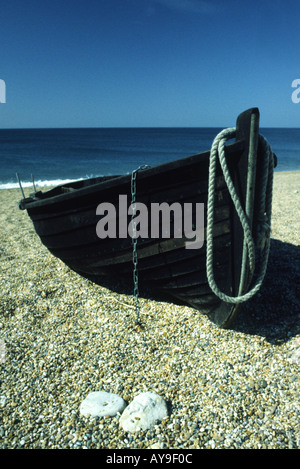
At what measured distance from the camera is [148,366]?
2703 millimetres

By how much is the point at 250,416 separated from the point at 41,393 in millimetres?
1678

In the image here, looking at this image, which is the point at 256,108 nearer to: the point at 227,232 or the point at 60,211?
the point at 227,232

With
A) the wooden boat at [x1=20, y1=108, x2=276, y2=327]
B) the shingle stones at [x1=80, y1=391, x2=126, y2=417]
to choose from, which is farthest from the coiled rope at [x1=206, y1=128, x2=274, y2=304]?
the shingle stones at [x1=80, y1=391, x2=126, y2=417]

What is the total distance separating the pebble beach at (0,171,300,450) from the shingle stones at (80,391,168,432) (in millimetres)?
45

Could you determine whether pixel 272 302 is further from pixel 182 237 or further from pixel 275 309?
pixel 182 237

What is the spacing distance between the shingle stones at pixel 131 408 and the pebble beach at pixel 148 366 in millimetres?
45

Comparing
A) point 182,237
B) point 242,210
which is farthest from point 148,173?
point 242,210

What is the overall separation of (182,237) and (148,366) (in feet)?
4.03

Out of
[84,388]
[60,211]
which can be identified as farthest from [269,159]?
[84,388]

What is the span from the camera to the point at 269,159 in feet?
7.95

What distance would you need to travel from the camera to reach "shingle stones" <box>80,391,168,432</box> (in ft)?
6.97

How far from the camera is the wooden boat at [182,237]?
2.43 m

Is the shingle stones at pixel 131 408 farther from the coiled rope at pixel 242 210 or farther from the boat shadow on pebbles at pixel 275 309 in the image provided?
the boat shadow on pebbles at pixel 275 309

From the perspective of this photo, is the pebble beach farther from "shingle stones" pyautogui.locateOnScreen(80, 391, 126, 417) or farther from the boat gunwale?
the boat gunwale
